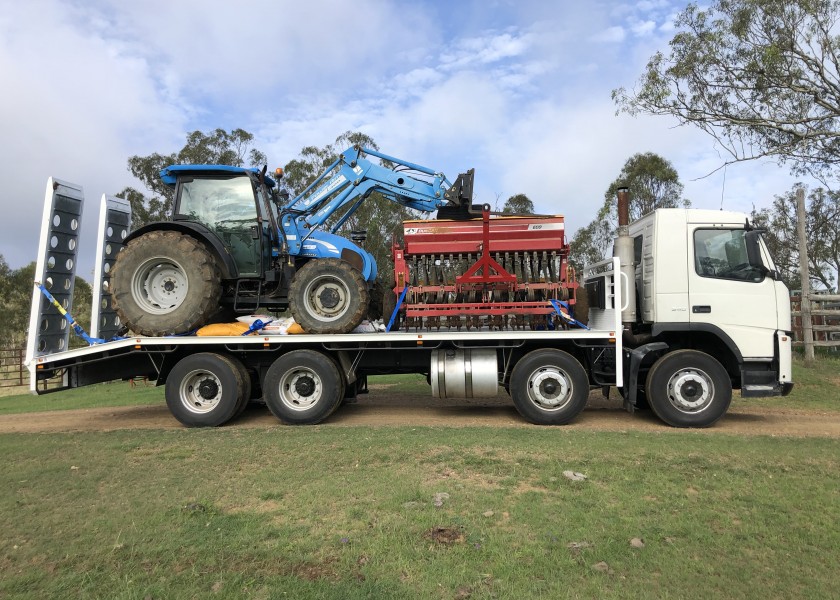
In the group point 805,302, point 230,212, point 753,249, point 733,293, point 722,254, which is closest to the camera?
point 753,249

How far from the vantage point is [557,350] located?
7.73 meters

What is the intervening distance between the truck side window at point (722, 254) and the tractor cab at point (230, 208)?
6372 millimetres

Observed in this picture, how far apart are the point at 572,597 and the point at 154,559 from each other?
2615 millimetres

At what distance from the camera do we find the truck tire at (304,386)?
7863 millimetres

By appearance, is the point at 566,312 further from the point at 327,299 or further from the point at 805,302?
the point at 805,302

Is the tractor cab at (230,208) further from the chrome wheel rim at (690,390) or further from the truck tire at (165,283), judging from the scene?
the chrome wheel rim at (690,390)

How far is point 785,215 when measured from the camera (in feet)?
85.5

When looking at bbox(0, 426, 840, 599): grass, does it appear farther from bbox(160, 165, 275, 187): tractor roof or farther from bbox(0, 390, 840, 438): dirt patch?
bbox(160, 165, 275, 187): tractor roof

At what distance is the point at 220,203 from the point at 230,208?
177mm

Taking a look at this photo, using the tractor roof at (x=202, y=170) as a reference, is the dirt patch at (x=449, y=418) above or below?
below

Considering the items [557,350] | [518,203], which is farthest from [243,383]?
[518,203]

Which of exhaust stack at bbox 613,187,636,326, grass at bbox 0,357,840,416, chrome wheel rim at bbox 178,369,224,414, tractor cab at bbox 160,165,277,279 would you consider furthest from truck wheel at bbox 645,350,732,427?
chrome wheel rim at bbox 178,369,224,414

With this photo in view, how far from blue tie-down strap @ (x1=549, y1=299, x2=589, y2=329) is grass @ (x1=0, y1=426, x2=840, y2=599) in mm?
1944

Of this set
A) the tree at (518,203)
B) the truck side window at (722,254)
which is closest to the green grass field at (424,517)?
the truck side window at (722,254)
